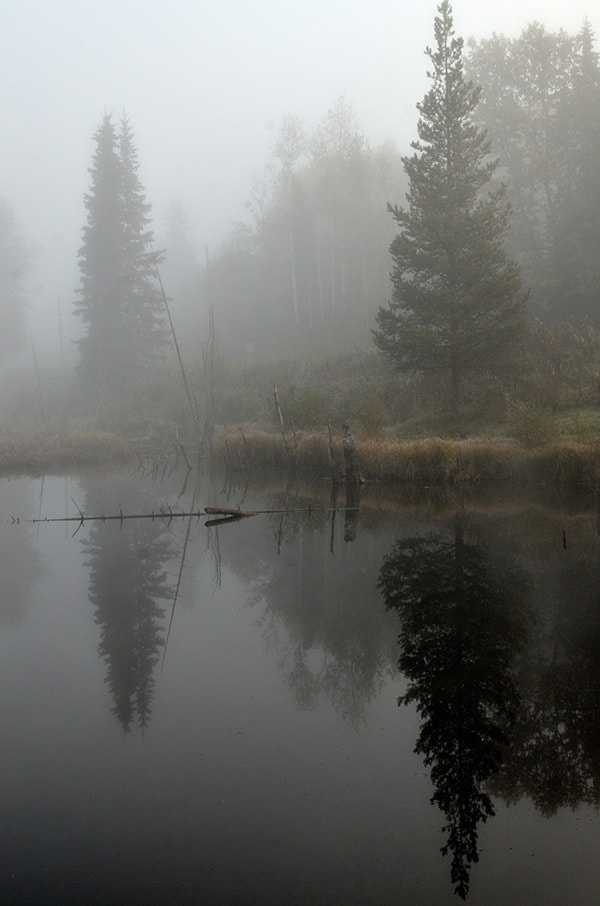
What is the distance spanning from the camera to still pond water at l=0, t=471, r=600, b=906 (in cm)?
414

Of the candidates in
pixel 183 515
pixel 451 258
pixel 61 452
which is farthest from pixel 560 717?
pixel 61 452

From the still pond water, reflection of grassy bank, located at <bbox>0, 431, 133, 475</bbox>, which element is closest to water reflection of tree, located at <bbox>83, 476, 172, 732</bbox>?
the still pond water

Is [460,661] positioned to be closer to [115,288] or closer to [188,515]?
[188,515]

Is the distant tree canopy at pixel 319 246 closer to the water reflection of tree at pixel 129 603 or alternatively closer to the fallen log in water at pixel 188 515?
the fallen log in water at pixel 188 515

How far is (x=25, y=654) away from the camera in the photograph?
799 centimetres

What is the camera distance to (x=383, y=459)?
19594mm

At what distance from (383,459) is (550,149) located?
22145 mm

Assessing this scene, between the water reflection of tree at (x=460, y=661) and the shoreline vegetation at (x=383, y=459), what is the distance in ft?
21.0

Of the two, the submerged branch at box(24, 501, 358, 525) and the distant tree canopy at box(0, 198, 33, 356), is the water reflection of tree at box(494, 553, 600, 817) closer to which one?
the submerged branch at box(24, 501, 358, 525)

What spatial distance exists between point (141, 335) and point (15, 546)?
31751 millimetres

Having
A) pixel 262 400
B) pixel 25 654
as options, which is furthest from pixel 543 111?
pixel 25 654

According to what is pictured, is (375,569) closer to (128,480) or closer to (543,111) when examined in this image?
(128,480)

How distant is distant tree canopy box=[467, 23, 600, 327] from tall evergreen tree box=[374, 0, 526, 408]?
24.1 ft

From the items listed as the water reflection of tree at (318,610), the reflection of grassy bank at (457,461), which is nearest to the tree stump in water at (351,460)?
the reflection of grassy bank at (457,461)
